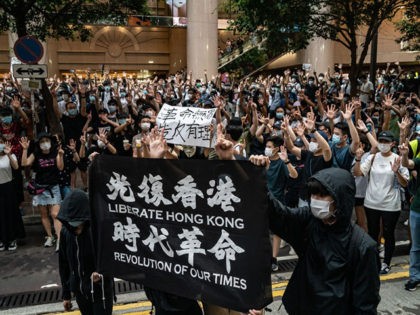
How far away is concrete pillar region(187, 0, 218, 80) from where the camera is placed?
2217 centimetres

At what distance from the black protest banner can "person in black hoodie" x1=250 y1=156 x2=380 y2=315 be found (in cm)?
25

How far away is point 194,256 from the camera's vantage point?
272cm

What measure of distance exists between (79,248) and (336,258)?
80.8 inches

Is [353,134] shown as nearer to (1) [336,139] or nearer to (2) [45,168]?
(1) [336,139]

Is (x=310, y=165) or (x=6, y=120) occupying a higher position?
(x=6, y=120)

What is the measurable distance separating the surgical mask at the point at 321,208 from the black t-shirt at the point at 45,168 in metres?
4.80

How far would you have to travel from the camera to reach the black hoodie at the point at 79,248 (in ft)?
10.6

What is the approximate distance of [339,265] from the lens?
7.51ft

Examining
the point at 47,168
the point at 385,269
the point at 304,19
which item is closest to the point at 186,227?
the point at 385,269

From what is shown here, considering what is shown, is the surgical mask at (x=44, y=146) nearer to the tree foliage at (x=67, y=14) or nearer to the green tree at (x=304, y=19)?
the tree foliage at (x=67, y=14)

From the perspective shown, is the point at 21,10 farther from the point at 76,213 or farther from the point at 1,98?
the point at 76,213


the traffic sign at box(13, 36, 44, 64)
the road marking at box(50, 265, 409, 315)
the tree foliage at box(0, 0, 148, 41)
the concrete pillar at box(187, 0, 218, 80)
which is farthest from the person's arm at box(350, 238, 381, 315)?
the concrete pillar at box(187, 0, 218, 80)

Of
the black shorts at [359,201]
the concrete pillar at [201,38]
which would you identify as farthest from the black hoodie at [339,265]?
the concrete pillar at [201,38]

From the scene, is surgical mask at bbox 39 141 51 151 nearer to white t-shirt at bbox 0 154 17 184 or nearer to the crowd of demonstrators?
the crowd of demonstrators
